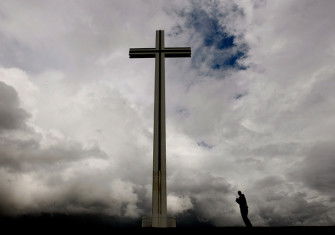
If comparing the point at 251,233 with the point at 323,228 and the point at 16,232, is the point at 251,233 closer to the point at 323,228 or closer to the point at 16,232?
the point at 323,228

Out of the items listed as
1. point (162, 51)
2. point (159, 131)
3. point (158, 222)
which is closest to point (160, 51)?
point (162, 51)

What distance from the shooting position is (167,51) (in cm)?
1639

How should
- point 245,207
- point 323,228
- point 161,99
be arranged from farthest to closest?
point 161,99 → point 245,207 → point 323,228

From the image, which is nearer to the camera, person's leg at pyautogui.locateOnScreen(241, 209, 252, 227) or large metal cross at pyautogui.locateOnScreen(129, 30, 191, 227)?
person's leg at pyautogui.locateOnScreen(241, 209, 252, 227)

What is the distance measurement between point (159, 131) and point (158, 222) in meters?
3.88

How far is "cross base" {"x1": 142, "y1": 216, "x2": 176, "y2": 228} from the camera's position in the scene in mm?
12375

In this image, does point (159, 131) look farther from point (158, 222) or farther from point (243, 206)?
point (243, 206)

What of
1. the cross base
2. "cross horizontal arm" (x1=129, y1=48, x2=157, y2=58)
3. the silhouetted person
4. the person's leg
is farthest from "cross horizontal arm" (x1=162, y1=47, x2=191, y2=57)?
the person's leg

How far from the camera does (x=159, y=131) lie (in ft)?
46.3

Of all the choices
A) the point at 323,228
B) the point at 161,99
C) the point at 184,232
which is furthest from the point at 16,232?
the point at 161,99

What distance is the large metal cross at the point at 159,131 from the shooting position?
41.4 feet

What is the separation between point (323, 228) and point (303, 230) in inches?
18.6

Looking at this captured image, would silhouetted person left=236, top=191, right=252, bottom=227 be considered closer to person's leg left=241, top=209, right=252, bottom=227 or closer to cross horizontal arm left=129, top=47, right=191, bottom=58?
person's leg left=241, top=209, right=252, bottom=227

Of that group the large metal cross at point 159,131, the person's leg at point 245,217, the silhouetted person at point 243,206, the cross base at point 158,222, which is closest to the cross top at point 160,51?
the large metal cross at point 159,131
